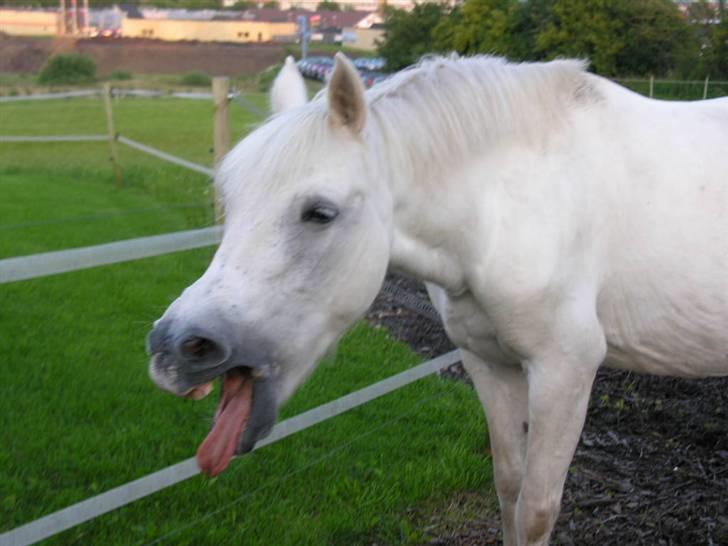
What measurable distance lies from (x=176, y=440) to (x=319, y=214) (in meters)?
2.05

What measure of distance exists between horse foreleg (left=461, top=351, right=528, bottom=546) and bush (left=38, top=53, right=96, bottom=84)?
20.3 meters

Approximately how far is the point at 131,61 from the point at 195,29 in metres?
1.86

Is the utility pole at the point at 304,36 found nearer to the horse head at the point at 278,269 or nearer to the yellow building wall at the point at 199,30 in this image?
the yellow building wall at the point at 199,30

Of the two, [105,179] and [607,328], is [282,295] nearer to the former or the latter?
[607,328]

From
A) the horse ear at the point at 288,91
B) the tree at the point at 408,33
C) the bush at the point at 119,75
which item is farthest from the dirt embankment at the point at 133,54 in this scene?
the horse ear at the point at 288,91

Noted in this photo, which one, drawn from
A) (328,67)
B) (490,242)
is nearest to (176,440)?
(490,242)

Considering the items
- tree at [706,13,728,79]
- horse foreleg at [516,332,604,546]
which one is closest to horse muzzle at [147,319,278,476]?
horse foreleg at [516,332,604,546]

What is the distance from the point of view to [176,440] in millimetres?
3711

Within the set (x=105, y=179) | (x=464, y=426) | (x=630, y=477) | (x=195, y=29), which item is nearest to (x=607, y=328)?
(x=630, y=477)

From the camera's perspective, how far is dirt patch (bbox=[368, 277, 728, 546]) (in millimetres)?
3262

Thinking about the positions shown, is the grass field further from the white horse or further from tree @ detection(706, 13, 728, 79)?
tree @ detection(706, 13, 728, 79)

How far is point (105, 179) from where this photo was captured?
11484mm

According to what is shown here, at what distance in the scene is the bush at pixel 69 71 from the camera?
20.9 m

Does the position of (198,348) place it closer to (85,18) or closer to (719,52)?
(719,52)
